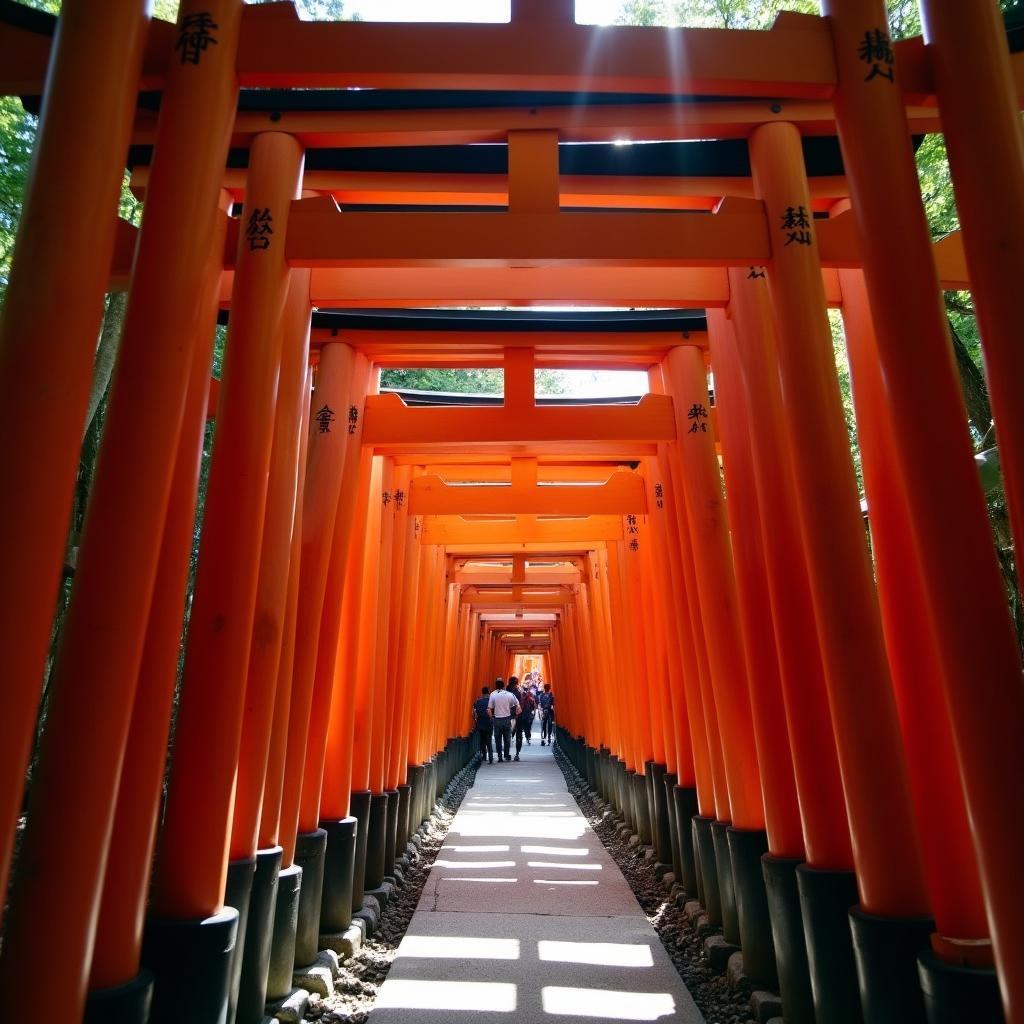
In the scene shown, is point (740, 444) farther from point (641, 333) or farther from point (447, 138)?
point (447, 138)

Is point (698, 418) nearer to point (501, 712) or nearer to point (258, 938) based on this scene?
point (258, 938)

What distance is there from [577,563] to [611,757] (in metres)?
3.70

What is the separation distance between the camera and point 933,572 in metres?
2.29

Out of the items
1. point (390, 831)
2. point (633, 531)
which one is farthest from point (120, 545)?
point (633, 531)

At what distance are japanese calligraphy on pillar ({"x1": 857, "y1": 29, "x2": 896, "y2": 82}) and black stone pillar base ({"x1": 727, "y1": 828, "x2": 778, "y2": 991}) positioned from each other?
375cm

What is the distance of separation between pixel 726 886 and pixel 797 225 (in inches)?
151

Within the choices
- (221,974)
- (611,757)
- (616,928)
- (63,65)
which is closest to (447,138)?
(63,65)

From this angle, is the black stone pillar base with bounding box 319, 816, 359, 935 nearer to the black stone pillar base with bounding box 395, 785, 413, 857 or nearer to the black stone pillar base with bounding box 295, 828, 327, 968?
the black stone pillar base with bounding box 295, 828, 327, 968

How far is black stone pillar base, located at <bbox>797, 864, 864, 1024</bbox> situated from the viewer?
9.34 ft

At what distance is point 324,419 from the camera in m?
4.94

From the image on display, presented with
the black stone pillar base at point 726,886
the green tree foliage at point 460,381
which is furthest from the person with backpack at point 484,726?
the black stone pillar base at point 726,886

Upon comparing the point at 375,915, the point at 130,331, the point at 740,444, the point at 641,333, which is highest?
the point at 641,333

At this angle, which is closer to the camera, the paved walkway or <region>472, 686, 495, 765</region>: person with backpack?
the paved walkway

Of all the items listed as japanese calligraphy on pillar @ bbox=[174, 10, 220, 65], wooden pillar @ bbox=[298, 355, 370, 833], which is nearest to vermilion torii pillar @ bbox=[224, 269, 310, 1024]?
wooden pillar @ bbox=[298, 355, 370, 833]
